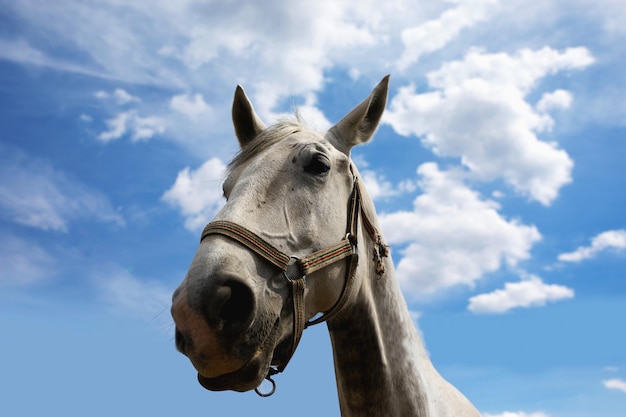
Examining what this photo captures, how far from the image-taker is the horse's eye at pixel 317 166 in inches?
144

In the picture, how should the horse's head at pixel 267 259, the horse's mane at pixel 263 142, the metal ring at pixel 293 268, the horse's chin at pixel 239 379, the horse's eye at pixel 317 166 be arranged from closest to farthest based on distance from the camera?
the horse's head at pixel 267 259
the horse's chin at pixel 239 379
the metal ring at pixel 293 268
the horse's eye at pixel 317 166
the horse's mane at pixel 263 142

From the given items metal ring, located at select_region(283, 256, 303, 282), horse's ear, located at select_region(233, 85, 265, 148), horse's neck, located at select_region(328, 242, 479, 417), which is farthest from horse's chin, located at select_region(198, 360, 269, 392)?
horse's ear, located at select_region(233, 85, 265, 148)

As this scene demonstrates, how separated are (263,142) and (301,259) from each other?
1.14 meters

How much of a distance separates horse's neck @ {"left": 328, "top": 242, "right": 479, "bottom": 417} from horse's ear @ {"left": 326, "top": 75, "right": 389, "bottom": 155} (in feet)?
3.33

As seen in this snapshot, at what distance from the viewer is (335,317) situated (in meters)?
3.80

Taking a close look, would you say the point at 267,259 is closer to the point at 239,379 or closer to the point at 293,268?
the point at 293,268

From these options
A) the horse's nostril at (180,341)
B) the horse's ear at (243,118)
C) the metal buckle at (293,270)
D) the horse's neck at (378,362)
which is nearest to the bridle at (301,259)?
the metal buckle at (293,270)

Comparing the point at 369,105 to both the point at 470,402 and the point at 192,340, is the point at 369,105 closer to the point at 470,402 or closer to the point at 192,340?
the point at 192,340

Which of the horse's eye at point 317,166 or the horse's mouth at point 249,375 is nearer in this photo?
the horse's mouth at point 249,375

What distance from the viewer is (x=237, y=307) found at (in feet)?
9.56

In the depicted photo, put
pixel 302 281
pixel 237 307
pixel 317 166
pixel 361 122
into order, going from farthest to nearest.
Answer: pixel 361 122
pixel 317 166
pixel 302 281
pixel 237 307

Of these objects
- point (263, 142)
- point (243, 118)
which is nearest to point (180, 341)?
point (263, 142)

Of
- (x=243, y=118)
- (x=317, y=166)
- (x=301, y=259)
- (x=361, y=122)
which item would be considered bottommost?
(x=301, y=259)

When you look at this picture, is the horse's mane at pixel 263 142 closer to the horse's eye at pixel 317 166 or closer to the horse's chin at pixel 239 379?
the horse's eye at pixel 317 166
